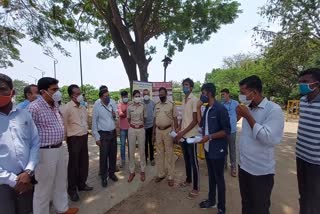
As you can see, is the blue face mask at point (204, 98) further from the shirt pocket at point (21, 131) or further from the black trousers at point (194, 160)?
the shirt pocket at point (21, 131)

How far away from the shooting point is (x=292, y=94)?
2625cm

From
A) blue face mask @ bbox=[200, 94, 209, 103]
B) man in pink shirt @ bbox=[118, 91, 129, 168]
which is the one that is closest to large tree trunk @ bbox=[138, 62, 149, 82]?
man in pink shirt @ bbox=[118, 91, 129, 168]

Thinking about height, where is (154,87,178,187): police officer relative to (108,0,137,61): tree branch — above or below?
below

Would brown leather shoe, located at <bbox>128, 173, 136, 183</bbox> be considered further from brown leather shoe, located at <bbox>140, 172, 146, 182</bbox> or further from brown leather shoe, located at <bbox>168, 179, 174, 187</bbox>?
brown leather shoe, located at <bbox>168, 179, 174, 187</bbox>

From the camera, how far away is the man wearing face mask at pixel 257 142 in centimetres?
279

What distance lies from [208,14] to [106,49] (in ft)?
22.9

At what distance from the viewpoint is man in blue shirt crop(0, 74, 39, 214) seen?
245 cm

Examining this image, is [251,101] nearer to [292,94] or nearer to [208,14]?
[208,14]

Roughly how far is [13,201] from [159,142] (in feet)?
10.4

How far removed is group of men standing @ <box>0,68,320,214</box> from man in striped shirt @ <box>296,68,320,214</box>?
0.03 feet

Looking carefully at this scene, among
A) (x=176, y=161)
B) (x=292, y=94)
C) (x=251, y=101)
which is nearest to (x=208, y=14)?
(x=176, y=161)

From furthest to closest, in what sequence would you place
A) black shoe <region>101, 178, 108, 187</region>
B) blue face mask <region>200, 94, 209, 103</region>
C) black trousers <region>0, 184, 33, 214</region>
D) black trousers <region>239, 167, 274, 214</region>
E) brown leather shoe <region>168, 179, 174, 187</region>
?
brown leather shoe <region>168, 179, 174, 187</region> < black shoe <region>101, 178, 108, 187</region> < blue face mask <region>200, 94, 209, 103</region> < black trousers <region>239, 167, 274, 214</region> < black trousers <region>0, 184, 33, 214</region>

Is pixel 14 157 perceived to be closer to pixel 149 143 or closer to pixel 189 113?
pixel 189 113

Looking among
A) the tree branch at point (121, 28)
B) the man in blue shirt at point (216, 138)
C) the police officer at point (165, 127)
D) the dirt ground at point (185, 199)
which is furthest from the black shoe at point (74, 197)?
the tree branch at point (121, 28)
